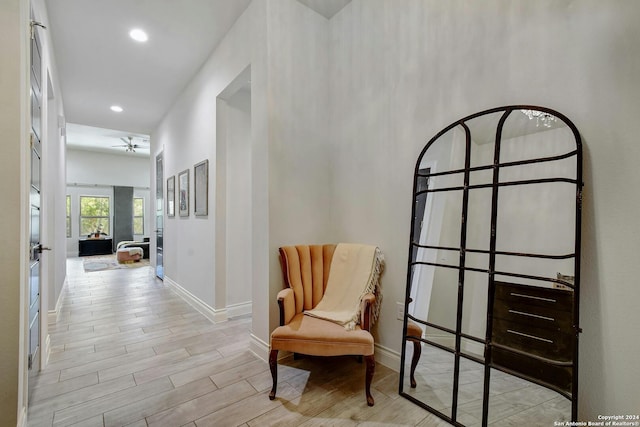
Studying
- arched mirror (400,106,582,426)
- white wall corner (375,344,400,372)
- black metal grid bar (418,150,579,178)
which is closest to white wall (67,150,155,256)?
white wall corner (375,344,400,372)

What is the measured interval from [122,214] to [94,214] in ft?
2.66

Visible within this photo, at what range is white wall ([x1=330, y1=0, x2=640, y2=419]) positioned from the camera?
4.17ft

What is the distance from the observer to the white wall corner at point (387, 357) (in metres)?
2.15

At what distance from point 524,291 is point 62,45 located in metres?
5.08

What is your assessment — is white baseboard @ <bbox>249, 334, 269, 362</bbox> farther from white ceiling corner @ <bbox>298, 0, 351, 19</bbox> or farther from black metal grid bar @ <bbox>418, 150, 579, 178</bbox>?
white ceiling corner @ <bbox>298, 0, 351, 19</bbox>

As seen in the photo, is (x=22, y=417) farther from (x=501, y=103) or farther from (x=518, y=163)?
(x=501, y=103)

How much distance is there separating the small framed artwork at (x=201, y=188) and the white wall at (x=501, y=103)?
5.70 ft

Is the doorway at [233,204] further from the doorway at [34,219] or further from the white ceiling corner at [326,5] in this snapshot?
the doorway at [34,219]

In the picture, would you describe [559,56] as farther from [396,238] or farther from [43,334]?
→ [43,334]

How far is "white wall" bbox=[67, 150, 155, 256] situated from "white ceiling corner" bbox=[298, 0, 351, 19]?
8.04m

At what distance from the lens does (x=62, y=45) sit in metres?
3.31

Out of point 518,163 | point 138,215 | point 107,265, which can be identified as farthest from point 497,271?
point 138,215

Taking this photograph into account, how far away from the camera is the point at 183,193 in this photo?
14.0ft

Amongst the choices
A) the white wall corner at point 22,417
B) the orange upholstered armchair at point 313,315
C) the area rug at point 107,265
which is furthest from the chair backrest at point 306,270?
the area rug at point 107,265
